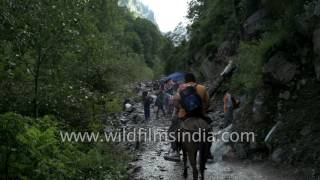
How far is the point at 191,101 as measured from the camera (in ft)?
30.8

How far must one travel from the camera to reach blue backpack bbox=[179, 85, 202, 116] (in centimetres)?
938

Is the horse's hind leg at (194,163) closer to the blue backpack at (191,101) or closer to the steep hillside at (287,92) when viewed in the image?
the blue backpack at (191,101)

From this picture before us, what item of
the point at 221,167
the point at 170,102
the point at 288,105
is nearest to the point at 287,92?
the point at 288,105

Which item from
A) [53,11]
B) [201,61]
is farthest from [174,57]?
[53,11]

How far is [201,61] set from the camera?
140ft

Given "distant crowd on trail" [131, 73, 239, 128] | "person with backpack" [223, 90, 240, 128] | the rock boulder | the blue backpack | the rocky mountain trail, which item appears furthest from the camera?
"person with backpack" [223, 90, 240, 128]

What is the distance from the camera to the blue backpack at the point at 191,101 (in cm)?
938

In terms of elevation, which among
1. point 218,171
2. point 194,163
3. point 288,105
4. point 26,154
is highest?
point 288,105

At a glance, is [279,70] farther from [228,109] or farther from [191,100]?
[191,100]

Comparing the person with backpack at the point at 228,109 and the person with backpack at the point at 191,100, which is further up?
the person with backpack at the point at 228,109

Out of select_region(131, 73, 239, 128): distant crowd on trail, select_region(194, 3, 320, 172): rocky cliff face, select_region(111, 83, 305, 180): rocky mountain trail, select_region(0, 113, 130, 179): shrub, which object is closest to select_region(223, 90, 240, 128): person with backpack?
select_region(131, 73, 239, 128): distant crowd on trail

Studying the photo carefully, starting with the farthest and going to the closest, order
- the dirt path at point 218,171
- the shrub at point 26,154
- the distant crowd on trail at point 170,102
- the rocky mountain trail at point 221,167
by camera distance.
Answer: the distant crowd on trail at point 170,102, the rocky mountain trail at point 221,167, the dirt path at point 218,171, the shrub at point 26,154

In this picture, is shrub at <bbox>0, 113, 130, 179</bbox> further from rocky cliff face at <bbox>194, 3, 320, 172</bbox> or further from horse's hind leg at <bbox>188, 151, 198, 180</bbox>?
rocky cliff face at <bbox>194, 3, 320, 172</bbox>

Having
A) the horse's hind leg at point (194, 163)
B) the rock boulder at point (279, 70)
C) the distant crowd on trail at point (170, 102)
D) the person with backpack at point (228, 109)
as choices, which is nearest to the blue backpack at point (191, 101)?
the distant crowd on trail at point (170, 102)
